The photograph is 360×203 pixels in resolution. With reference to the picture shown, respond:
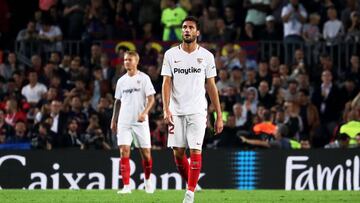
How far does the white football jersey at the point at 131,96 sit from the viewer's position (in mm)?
18938

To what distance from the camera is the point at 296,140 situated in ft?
77.2

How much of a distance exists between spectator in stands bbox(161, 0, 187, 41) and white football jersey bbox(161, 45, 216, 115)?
39.4ft

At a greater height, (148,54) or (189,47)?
(148,54)

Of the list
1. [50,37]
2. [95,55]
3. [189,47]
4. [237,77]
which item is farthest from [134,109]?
[50,37]

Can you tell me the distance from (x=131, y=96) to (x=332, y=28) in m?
8.57

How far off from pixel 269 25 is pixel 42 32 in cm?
559

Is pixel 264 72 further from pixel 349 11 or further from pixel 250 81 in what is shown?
pixel 349 11

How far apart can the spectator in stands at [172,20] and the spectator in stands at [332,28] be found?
3.39 m

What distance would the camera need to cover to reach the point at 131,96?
19.0 m

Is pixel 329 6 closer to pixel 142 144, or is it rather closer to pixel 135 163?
pixel 135 163

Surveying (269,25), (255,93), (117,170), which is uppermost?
(269,25)

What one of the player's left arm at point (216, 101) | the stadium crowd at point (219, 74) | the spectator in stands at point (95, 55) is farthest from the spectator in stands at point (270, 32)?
the player's left arm at point (216, 101)

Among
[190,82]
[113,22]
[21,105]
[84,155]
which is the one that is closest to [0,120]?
[21,105]

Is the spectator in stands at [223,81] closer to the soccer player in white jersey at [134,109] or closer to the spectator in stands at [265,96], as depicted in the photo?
the spectator in stands at [265,96]
